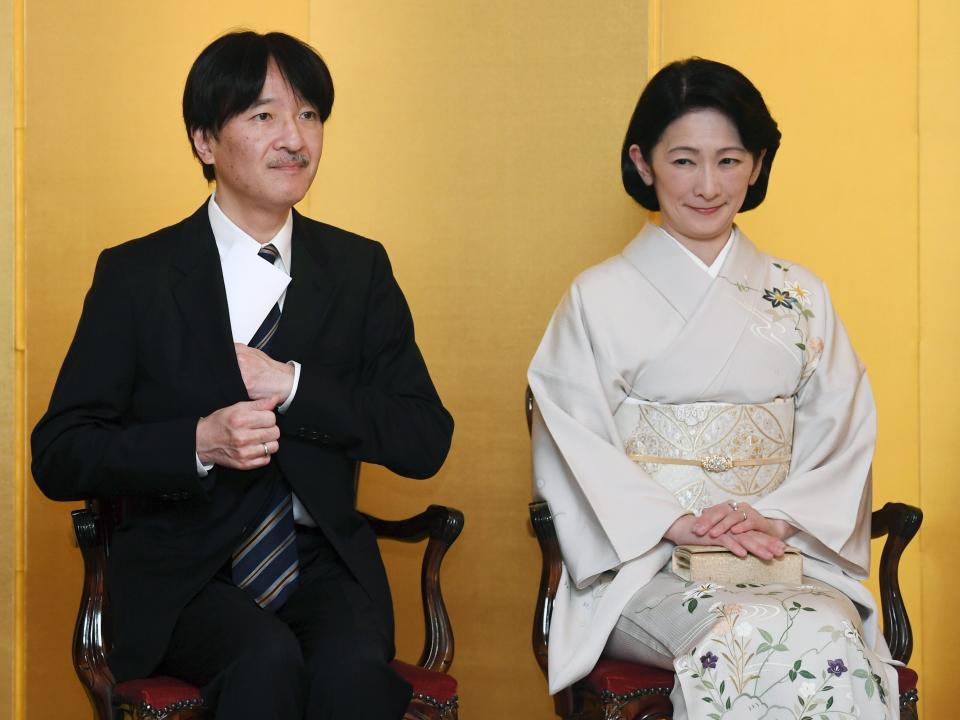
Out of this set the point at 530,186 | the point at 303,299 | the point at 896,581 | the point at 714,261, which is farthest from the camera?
the point at 530,186

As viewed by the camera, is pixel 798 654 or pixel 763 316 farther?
pixel 763 316

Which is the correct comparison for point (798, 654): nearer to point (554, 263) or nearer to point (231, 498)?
point (231, 498)

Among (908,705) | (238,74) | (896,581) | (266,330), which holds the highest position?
(238,74)

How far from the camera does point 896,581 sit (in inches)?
110

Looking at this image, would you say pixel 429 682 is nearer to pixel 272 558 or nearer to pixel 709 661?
pixel 272 558

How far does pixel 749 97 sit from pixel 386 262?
0.94m

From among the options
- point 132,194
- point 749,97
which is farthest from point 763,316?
point 132,194

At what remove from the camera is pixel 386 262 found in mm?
2893

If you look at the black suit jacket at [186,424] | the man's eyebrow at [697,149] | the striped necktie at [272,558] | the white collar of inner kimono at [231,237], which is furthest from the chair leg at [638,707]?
the man's eyebrow at [697,149]

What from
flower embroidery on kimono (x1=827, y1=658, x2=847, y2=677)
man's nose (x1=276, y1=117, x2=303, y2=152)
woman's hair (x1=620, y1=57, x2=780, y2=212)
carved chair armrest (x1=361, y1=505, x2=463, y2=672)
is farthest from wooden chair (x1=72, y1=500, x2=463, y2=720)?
woman's hair (x1=620, y1=57, x2=780, y2=212)

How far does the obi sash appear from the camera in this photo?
9.32 feet

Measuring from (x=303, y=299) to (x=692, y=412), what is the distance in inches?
35.8

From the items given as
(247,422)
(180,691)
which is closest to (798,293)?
(247,422)

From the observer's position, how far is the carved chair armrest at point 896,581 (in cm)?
277
